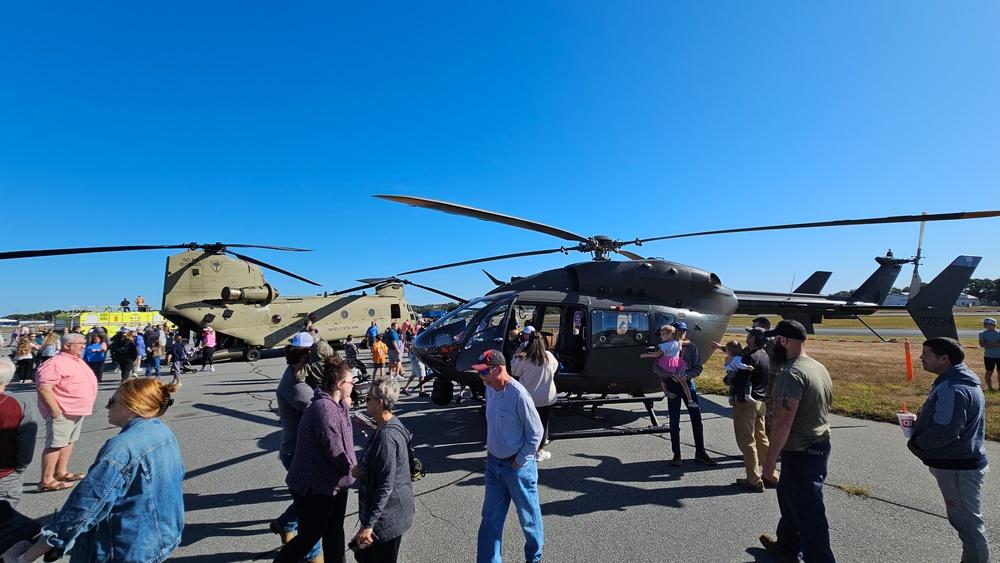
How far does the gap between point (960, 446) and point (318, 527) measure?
410cm

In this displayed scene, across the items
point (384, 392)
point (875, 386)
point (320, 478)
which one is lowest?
point (875, 386)

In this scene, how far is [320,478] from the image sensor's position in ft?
8.84

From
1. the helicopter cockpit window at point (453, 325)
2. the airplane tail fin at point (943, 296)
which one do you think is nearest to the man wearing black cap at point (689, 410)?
the helicopter cockpit window at point (453, 325)

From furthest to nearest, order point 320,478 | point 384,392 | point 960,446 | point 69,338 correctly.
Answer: point 69,338
point 960,446
point 320,478
point 384,392

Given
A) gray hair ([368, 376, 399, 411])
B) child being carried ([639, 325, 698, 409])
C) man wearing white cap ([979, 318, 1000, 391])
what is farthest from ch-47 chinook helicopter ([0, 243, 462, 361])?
man wearing white cap ([979, 318, 1000, 391])

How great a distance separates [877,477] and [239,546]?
6233 mm

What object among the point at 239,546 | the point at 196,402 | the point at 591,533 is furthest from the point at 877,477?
the point at 196,402

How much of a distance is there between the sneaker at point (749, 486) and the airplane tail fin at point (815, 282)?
14.5 meters

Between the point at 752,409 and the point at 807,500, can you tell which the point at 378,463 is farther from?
the point at 752,409

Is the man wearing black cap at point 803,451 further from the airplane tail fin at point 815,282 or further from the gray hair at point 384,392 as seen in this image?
the airplane tail fin at point 815,282

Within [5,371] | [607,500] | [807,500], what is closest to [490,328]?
[607,500]

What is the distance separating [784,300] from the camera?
9148 mm

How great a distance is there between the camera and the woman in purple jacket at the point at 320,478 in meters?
2.68

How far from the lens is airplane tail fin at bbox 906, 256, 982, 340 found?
893cm
